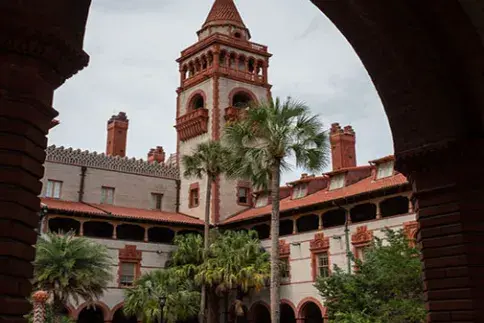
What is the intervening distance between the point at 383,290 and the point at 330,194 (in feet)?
53.3

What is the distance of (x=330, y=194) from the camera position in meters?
40.0

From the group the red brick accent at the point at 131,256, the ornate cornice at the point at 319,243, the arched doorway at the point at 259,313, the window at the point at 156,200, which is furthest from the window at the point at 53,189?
the ornate cornice at the point at 319,243

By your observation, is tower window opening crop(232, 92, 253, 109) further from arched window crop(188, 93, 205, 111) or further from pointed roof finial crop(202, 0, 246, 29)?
A: pointed roof finial crop(202, 0, 246, 29)

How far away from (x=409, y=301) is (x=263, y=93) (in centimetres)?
3120

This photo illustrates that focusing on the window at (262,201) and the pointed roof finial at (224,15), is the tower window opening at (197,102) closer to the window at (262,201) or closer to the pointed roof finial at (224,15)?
the pointed roof finial at (224,15)

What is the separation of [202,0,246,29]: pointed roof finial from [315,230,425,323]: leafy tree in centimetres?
3190

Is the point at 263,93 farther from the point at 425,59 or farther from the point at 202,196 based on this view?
the point at 425,59

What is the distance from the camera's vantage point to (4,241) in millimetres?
5266

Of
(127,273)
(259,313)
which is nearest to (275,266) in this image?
(127,273)

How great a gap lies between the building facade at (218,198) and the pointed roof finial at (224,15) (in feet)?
0.34

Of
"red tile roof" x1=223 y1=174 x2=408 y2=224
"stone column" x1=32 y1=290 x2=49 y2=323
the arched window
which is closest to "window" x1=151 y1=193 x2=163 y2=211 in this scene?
"red tile roof" x1=223 y1=174 x2=408 y2=224

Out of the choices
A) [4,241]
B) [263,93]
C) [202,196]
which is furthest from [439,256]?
[263,93]

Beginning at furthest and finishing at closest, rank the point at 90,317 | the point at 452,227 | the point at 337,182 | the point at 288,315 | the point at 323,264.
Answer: the point at 288,315
the point at 90,317
the point at 337,182
the point at 323,264
the point at 452,227

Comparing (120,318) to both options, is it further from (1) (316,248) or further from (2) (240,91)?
(2) (240,91)
